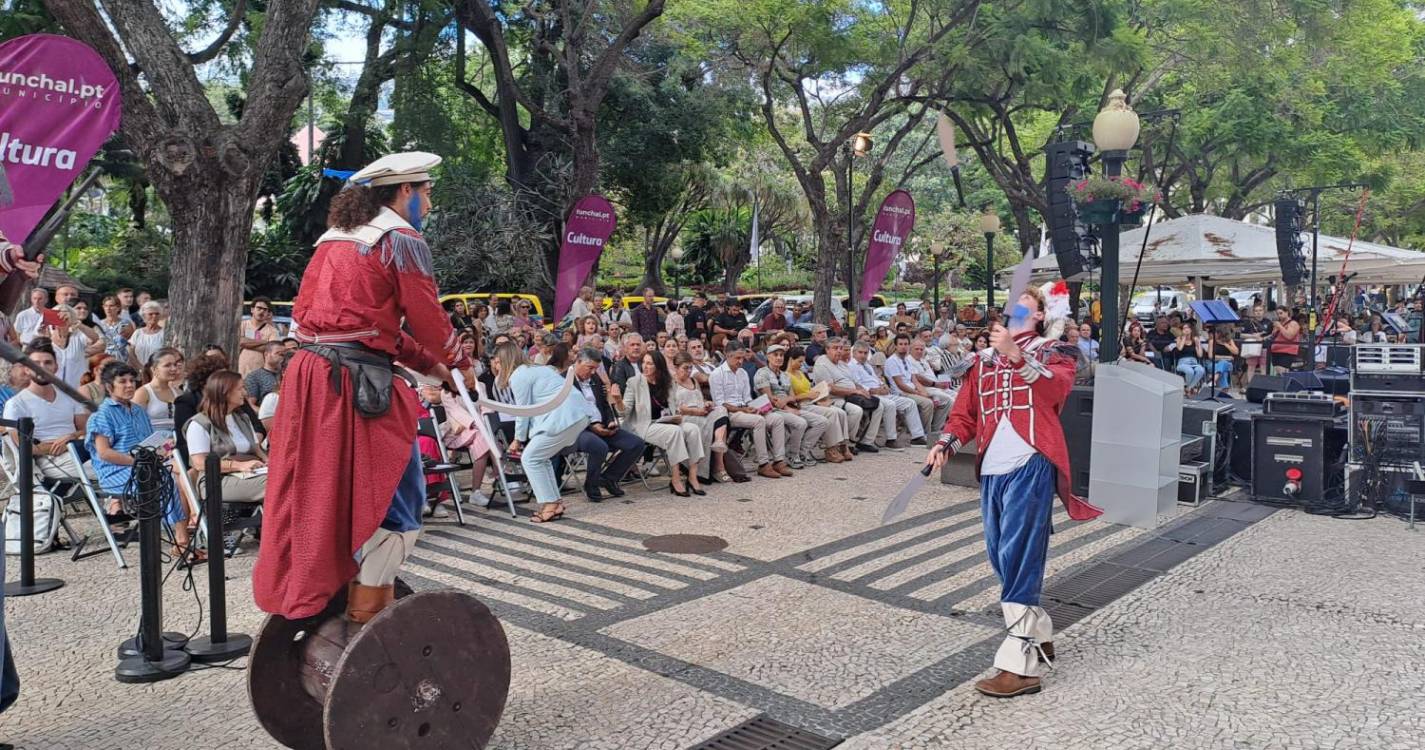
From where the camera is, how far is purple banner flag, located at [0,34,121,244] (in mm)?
7664

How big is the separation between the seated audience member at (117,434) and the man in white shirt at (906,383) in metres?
8.38

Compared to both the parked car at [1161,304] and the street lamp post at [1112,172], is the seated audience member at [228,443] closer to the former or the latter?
the street lamp post at [1112,172]

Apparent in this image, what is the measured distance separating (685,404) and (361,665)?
6.69 meters

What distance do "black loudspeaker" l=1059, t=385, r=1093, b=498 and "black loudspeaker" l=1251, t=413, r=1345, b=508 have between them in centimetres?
136

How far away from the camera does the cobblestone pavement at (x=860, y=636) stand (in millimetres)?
4125

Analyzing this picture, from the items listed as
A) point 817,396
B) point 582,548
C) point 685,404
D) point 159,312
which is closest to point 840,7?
point 817,396

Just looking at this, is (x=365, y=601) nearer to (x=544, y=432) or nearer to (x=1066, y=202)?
(x=544, y=432)

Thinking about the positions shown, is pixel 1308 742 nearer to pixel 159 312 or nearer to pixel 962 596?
pixel 962 596

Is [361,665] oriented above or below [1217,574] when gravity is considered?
above

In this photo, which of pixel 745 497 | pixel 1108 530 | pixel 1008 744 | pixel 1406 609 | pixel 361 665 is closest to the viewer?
pixel 361 665

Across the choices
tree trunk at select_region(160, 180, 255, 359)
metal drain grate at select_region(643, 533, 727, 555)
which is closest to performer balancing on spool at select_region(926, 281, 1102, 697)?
metal drain grate at select_region(643, 533, 727, 555)

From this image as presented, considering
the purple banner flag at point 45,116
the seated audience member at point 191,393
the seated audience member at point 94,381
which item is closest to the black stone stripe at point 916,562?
the seated audience member at point 191,393

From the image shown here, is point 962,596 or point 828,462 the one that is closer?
point 962,596

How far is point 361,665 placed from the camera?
3.15m
